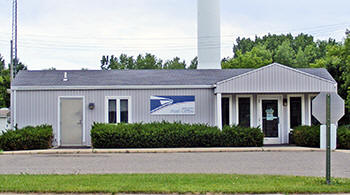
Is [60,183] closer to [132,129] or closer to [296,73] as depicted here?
[132,129]

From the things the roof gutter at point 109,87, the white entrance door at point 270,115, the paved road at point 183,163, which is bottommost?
the paved road at point 183,163

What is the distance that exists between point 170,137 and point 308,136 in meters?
5.54

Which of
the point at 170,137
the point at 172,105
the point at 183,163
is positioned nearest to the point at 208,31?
the point at 172,105

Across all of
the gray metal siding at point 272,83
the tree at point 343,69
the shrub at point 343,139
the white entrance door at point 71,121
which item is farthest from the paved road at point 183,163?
the tree at point 343,69

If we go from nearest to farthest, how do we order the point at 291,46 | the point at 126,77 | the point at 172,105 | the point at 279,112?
the point at 172,105, the point at 279,112, the point at 126,77, the point at 291,46

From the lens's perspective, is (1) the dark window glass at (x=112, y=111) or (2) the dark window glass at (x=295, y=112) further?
(2) the dark window glass at (x=295, y=112)

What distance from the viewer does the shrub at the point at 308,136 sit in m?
19.6

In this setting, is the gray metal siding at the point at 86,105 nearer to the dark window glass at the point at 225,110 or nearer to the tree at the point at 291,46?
the dark window glass at the point at 225,110

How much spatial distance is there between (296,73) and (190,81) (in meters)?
4.69

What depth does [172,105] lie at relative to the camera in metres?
21.8

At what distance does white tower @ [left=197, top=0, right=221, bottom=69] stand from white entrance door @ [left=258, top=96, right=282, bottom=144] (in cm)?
673

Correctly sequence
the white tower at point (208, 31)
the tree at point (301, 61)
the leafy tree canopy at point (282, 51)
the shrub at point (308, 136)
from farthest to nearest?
the tree at point (301, 61) < the leafy tree canopy at point (282, 51) < the white tower at point (208, 31) < the shrub at point (308, 136)

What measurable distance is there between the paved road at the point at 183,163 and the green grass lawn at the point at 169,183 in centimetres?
152

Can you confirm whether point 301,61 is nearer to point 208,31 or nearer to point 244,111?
point 208,31
